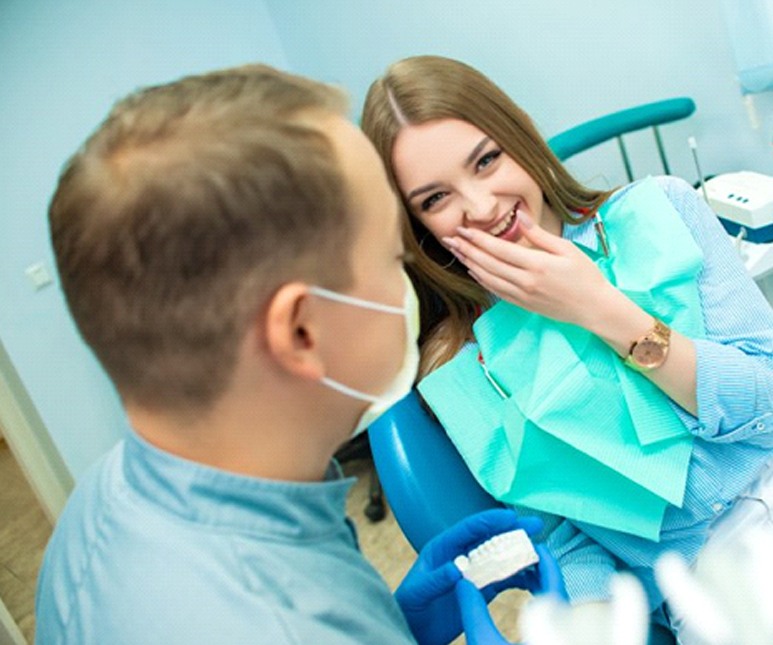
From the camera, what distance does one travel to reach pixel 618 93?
6.41 ft

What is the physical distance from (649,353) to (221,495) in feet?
2.07

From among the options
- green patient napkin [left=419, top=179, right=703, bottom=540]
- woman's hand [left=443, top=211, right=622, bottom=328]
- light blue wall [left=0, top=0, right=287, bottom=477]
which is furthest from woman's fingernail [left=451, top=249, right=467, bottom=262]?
light blue wall [left=0, top=0, right=287, bottom=477]

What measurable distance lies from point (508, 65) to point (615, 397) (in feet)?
4.92

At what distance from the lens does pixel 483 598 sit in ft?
2.46

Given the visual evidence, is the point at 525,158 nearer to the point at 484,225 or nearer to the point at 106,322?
→ the point at 484,225

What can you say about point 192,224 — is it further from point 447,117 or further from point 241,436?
point 447,117

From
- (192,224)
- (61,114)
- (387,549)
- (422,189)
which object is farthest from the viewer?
(61,114)

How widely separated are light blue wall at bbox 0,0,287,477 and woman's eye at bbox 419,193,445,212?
198cm

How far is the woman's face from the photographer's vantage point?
998mm

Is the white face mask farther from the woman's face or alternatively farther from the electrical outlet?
the electrical outlet

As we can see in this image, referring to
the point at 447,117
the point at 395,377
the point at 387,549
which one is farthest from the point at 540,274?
the point at 387,549

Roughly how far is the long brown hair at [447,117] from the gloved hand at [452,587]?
0.30 metres

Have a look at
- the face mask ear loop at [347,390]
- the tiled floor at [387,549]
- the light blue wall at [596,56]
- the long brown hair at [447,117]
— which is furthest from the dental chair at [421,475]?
the light blue wall at [596,56]

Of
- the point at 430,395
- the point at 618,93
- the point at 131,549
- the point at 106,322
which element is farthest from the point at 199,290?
the point at 618,93
